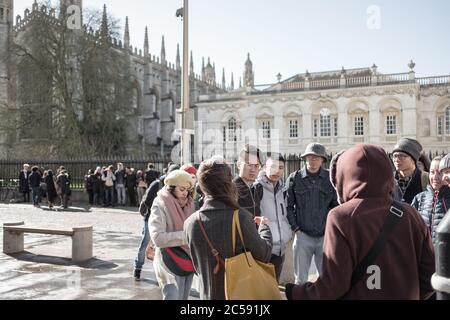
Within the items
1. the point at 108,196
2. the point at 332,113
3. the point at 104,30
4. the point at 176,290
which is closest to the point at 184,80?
the point at 176,290

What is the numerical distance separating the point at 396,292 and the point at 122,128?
98.4 feet

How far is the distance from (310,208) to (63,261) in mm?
5191

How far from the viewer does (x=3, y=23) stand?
134ft

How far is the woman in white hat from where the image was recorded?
13.1 ft

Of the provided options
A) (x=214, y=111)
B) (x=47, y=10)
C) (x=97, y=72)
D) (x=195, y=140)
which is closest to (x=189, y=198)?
(x=97, y=72)

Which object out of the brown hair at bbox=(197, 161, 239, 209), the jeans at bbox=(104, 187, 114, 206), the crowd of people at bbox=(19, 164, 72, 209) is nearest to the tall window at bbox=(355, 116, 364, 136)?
the jeans at bbox=(104, 187, 114, 206)

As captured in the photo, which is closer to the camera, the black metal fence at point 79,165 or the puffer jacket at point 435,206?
the puffer jacket at point 435,206

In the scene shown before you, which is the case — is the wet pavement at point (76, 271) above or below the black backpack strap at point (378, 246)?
below

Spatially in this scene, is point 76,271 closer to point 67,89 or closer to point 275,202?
point 275,202

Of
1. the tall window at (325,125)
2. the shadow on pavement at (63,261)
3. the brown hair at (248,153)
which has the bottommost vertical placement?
the shadow on pavement at (63,261)

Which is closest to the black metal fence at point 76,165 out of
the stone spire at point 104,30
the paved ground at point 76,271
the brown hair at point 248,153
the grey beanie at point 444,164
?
the paved ground at point 76,271

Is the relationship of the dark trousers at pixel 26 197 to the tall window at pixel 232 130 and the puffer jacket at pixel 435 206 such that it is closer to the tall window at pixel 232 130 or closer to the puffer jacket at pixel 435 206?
the puffer jacket at pixel 435 206

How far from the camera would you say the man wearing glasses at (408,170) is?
4.66m

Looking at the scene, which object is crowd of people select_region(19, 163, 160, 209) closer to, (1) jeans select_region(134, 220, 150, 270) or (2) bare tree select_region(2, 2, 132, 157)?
(2) bare tree select_region(2, 2, 132, 157)
